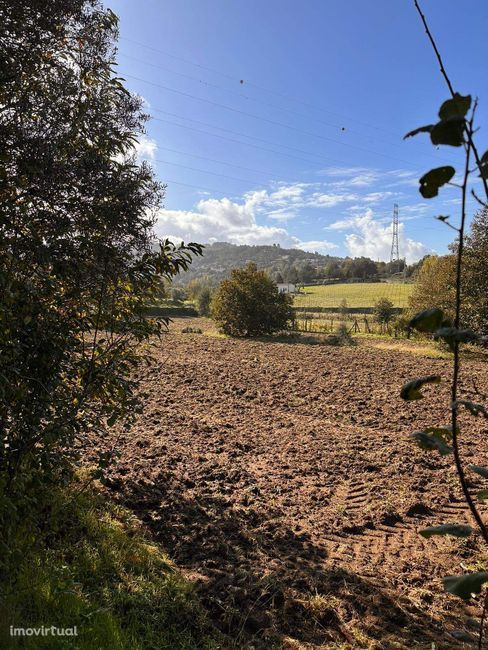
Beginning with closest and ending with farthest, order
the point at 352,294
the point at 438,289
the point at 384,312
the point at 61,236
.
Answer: the point at 61,236 → the point at 438,289 → the point at 384,312 → the point at 352,294

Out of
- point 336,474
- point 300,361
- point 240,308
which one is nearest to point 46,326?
point 336,474

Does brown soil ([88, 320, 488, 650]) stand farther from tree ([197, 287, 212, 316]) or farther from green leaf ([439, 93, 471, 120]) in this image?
tree ([197, 287, 212, 316])

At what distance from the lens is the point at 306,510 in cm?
595

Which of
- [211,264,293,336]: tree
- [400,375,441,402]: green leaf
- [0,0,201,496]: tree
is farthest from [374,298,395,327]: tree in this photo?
[400,375,441,402]: green leaf

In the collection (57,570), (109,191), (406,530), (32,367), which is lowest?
(406,530)

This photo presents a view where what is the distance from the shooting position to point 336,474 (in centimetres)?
724

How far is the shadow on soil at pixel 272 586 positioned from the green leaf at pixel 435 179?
11.7ft

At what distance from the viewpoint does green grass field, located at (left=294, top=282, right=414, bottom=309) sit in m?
58.7

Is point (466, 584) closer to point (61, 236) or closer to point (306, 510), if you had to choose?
point (61, 236)

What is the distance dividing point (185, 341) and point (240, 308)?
23.0 feet

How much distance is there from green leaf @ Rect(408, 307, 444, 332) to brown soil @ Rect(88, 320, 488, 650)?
889 millimetres

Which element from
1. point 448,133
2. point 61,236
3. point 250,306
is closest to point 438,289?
point 250,306

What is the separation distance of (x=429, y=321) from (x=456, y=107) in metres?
0.54

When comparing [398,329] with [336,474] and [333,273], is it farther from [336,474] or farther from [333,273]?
[333,273]
